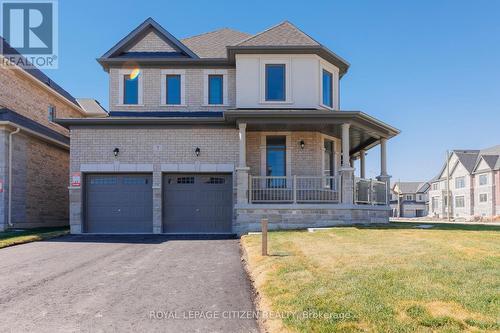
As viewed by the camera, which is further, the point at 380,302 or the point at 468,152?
the point at 468,152

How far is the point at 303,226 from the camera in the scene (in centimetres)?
1295

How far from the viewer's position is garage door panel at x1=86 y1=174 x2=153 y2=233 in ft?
46.8

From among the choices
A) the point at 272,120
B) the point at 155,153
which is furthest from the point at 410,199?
the point at 155,153

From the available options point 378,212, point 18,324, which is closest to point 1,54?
point 18,324

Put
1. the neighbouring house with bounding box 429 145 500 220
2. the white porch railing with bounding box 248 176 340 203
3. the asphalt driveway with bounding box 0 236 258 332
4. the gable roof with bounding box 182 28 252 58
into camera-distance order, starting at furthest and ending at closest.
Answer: the neighbouring house with bounding box 429 145 500 220 → the gable roof with bounding box 182 28 252 58 → the white porch railing with bounding box 248 176 340 203 → the asphalt driveway with bounding box 0 236 258 332

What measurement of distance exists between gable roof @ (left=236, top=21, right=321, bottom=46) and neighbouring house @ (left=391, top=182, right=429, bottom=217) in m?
58.7

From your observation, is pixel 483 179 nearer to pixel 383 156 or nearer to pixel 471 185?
pixel 471 185

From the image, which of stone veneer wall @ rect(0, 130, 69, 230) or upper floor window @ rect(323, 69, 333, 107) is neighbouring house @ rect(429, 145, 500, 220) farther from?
stone veneer wall @ rect(0, 130, 69, 230)

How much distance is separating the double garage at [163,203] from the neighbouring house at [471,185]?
35.0 metres

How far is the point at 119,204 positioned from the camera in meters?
14.4

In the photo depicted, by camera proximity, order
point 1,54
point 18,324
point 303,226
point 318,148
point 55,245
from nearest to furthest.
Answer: point 18,324
point 55,245
point 303,226
point 318,148
point 1,54

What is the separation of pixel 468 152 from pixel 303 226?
47.9 metres

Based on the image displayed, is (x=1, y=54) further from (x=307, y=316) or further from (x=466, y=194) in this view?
(x=466, y=194)

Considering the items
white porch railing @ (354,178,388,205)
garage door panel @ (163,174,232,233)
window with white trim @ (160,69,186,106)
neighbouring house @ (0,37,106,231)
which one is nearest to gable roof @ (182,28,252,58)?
window with white trim @ (160,69,186,106)
